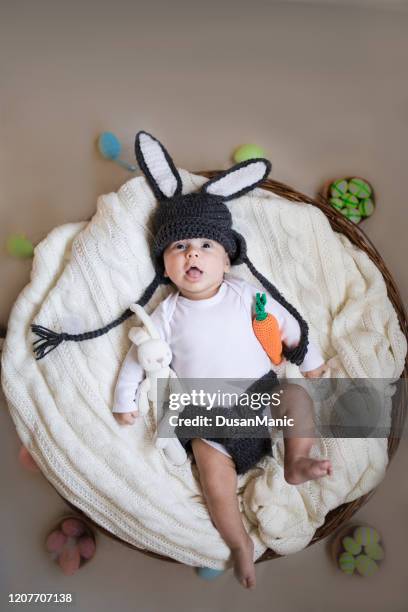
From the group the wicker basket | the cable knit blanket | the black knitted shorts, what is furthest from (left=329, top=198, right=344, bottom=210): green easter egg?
the black knitted shorts

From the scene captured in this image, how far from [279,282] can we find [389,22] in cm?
93

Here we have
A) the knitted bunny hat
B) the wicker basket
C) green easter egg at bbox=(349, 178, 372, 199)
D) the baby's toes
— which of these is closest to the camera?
the baby's toes

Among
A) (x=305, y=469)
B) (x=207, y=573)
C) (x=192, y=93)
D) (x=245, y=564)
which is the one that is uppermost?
(x=192, y=93)

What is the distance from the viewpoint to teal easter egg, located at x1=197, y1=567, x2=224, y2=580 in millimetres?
1441

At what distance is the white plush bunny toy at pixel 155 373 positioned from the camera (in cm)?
119

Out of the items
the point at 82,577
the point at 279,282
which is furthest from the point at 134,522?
the point at 279,282

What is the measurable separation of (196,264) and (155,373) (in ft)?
0.85

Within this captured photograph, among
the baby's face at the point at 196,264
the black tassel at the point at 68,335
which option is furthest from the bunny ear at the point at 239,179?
the black tassel at the point at 68,335

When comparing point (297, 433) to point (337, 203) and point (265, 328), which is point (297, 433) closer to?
point (265, 328)

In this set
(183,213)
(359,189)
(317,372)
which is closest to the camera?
(183,213)

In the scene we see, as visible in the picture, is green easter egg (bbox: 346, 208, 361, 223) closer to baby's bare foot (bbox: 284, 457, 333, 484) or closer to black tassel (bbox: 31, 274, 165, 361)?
black tassel (bbox: 31, 274, 165, 361)

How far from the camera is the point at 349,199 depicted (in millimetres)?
1595

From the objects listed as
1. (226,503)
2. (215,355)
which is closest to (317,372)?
(215,355)

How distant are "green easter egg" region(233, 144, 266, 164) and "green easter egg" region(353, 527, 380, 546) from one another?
1105 mm
